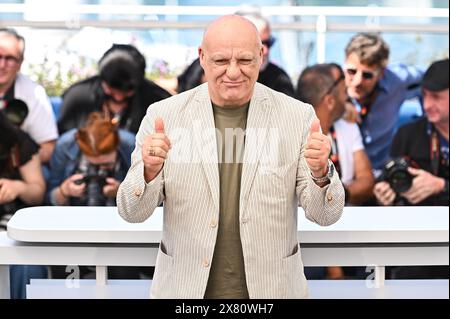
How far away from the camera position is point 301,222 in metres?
1.97

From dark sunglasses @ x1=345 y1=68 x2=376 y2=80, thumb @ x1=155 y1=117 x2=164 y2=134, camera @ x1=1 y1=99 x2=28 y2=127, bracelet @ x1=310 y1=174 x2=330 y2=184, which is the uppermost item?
dark sunglasses @ x1=345 y1=68 x2=376 y2=80

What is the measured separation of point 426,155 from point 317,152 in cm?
210

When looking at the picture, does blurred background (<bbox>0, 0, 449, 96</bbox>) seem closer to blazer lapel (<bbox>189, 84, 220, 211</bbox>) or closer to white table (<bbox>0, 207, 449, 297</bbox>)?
white table (<bbox>0, 207, 449, 297</bbox>)

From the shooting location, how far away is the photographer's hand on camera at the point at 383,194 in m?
3.39

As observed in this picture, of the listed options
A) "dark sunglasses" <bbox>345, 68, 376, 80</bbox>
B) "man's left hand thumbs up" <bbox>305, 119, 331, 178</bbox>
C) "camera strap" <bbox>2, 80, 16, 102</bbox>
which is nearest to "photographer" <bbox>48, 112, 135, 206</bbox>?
"camera strap" <bbox>2, 80, 16, 102</bbox>

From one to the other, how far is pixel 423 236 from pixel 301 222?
0.30 m

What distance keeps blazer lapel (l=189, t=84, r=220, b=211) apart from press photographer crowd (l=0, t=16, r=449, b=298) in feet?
5.83

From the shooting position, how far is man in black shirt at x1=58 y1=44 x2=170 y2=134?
3414mm

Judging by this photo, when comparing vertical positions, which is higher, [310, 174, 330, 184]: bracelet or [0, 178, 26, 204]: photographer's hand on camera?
[310, 174, 330, 184]: bracelet

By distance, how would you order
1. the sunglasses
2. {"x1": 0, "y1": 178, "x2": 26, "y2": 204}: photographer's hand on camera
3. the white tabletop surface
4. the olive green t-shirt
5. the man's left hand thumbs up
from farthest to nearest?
the sunglasses → {"x1": 0, "y1": 178, "x2": 26, "y2": 204}: photographer's hand on camera → the white tabletop surface → the olive green t-shirt → the man's left hand thumbs up

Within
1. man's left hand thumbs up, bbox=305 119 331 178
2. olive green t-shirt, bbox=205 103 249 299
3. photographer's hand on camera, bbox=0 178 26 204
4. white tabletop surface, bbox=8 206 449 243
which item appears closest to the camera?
man's left hand thumbs up, bbox=305 119 331 178

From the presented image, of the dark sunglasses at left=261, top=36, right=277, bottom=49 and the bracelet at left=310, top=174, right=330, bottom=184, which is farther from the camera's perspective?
the dark sunglasses at left=261, top=36, right=277, bottom=49
